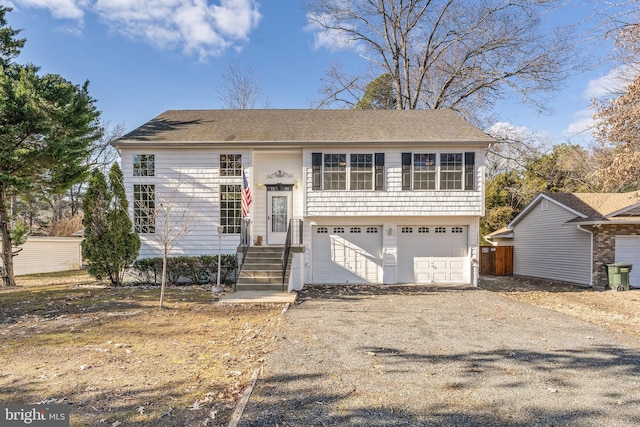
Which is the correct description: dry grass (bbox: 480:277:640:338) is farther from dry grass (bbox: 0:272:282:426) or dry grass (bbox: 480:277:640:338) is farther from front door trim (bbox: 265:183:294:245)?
front door trim (bbox: 265:183:294:245)

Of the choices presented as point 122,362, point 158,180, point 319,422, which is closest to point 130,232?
point 158,180

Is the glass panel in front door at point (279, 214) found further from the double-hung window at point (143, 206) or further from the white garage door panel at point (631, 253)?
the white garage door panel at point (631, 253)

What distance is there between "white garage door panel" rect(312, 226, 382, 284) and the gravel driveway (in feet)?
16.0

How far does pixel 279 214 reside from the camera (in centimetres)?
1314

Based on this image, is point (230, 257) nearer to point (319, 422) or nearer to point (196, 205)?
point (196, 205)

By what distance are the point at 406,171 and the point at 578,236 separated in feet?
27.7

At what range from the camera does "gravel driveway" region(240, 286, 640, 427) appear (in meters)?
3.44

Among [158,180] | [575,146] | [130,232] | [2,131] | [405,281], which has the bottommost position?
[405,281]

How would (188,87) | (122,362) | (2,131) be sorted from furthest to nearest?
(188,87)
(2,131)
(122,362)

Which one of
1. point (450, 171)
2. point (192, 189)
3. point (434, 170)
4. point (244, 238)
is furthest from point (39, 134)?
point (450, 171)

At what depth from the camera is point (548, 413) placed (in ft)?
11.4

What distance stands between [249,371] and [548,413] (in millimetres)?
3345

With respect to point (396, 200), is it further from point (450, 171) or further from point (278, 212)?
point (278, 212)

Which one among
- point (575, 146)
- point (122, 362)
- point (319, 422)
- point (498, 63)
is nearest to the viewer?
point (319, 422)
